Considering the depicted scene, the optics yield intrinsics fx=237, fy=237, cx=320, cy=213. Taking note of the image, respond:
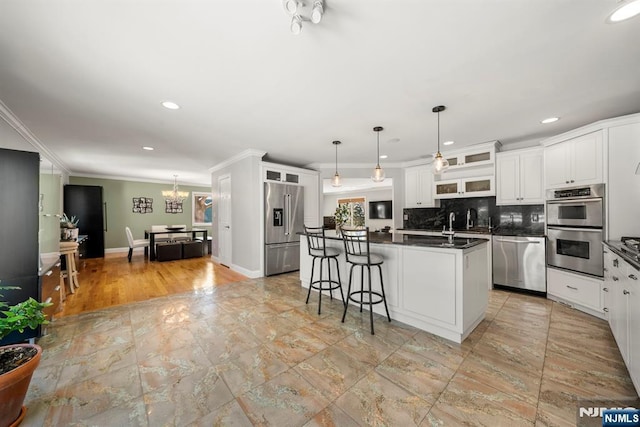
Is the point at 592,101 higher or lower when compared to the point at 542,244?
higher

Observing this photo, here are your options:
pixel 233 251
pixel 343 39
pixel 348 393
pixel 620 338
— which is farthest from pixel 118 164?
pixel 620 338

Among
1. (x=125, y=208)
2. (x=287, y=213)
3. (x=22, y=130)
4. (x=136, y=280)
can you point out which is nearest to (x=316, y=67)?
(x=287, y=213)

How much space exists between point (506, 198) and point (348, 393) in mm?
4040

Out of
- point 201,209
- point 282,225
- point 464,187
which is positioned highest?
point 464,187

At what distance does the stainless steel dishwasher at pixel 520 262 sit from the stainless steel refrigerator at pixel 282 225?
12.0ft

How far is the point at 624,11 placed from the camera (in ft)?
4.73

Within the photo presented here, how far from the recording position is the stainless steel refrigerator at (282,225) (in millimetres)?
4773

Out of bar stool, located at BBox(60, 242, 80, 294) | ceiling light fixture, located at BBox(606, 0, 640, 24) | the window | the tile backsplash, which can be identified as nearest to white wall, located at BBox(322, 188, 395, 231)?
the window

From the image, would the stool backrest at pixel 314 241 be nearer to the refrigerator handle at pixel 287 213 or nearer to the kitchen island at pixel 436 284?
the kitchen island at pixel 436 284

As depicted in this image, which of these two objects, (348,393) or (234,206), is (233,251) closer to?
(234,206)

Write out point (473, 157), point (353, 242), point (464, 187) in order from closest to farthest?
point (353, 242) → point (473, 157) → point (464, 187)

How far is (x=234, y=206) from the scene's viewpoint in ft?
17.2

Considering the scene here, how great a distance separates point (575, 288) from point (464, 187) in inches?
82.5

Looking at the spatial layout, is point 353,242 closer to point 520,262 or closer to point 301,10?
point 301,10
